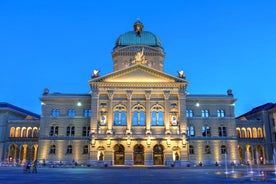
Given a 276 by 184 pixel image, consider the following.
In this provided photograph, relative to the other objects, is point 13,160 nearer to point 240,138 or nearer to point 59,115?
point 59,115

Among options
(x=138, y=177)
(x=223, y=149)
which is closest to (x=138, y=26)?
(x=223, y=149)

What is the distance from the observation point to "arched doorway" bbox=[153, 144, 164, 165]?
53.5 metres

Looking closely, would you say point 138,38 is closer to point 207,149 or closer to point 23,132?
point 207,149

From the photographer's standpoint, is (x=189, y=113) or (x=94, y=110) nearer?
(x=94, y=110)

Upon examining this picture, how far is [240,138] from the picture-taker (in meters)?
64.4

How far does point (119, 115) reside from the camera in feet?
180

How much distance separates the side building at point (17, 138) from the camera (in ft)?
212

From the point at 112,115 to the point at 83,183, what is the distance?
36.4 m

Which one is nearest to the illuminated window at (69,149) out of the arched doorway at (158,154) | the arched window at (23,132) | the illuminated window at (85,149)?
the illuminated window at (85,149)

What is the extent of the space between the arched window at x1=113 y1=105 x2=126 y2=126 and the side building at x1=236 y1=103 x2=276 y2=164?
2928cm

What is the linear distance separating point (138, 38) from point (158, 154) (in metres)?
30.7

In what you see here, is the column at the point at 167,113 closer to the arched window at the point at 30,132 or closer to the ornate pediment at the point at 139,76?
the ornate pediment at the point at 139,76

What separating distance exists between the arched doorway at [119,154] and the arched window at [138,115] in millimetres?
5366

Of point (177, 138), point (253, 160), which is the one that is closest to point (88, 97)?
point (177, 138)
